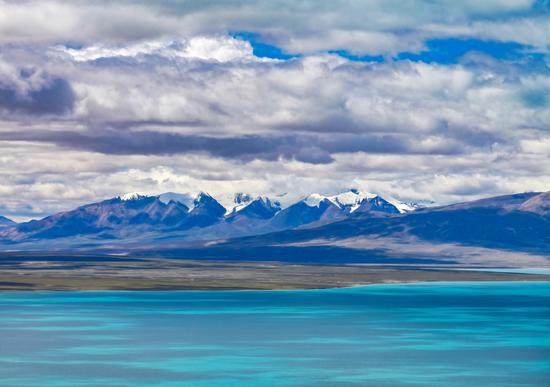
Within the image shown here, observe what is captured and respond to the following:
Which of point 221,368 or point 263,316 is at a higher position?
point 263,316

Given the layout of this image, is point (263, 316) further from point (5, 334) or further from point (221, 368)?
point (221, 368)

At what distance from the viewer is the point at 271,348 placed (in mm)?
127875

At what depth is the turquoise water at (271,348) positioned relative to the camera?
4097 inches

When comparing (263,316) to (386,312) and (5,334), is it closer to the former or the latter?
(386,312)

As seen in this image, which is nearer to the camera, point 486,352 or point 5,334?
point 486,352

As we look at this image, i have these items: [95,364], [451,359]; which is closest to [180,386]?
[95,364]

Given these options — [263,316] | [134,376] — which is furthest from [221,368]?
[263,316]

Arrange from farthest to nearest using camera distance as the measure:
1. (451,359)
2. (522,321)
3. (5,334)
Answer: (522,321)
(5,334)
(451,359)

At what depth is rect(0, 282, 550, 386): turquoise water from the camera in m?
104

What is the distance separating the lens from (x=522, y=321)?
559 ft

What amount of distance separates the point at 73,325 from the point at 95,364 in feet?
153

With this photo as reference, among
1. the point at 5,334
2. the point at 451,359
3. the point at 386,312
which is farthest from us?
the point at 386,312

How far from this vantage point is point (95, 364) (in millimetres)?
112812

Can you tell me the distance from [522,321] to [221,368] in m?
74.7
